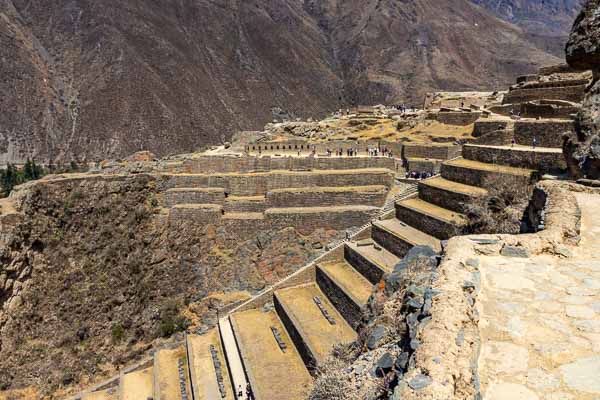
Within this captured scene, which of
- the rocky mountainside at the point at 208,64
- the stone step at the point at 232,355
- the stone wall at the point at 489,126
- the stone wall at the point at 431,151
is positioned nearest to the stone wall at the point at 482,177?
the stone wall at the point at 489,126

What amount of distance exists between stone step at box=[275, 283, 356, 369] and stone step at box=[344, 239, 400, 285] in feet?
5.00

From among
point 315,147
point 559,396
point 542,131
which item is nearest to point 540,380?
point 559,396

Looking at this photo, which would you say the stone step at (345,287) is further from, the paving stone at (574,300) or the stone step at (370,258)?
the paving stone at (574,300)

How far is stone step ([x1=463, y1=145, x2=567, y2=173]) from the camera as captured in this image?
36.6 ft

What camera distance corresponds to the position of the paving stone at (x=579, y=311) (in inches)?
154

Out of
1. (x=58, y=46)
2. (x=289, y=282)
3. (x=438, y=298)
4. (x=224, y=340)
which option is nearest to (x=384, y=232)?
(x=289, y=282)

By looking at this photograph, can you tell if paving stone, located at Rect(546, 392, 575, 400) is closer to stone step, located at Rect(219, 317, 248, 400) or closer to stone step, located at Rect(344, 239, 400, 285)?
stone step, located at Rect(344, 239, 400, 285)

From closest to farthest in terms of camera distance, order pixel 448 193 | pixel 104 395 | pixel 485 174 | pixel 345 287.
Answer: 1. pixel 345 287
2. pixel 485 174
3. pixel 448 193
4. pixel 104 395

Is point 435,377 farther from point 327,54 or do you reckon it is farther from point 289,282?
point 327,54

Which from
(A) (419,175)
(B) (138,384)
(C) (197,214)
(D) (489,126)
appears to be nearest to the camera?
(B) (138,384)

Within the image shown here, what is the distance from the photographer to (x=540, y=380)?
3.18 meters

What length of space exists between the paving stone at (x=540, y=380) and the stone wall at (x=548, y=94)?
16.2 m

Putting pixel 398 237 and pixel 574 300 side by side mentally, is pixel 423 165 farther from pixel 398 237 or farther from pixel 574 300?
pixel 574 300

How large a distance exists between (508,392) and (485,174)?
10353mm
